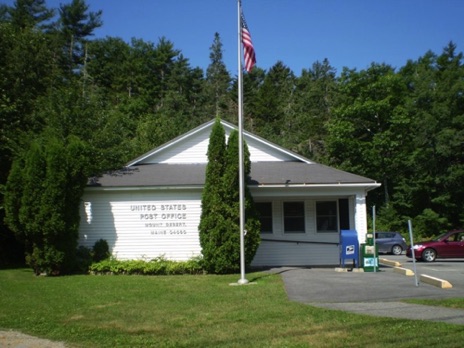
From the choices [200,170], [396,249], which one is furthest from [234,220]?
[396,249]

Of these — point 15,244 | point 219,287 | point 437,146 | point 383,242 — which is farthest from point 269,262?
point 437,146

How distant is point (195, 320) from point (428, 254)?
1811 cm

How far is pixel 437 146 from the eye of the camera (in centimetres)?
3978

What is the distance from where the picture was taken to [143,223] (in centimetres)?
1798

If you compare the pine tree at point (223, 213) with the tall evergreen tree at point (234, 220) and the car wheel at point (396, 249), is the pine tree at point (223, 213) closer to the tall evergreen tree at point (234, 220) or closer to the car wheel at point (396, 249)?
the tall evergreen tree at point (234, 220)

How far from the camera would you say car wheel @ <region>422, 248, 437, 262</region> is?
23.9 metres

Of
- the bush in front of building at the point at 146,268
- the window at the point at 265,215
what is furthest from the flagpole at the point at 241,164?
the window at the point at 265,215

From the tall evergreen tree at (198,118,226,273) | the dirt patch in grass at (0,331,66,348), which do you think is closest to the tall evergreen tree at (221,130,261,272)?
the tall evergreen tree at (198,118,226,273)

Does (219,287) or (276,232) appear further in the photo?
(276,232)

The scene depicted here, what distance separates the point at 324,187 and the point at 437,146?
25.5 metres

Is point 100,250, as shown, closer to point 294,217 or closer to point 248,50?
point 294,217

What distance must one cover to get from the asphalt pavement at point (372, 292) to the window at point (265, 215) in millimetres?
2881

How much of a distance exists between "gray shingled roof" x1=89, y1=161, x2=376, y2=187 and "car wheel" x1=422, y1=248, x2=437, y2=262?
7.47m

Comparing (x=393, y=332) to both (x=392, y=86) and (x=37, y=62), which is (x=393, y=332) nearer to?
(x=37, y=62)
